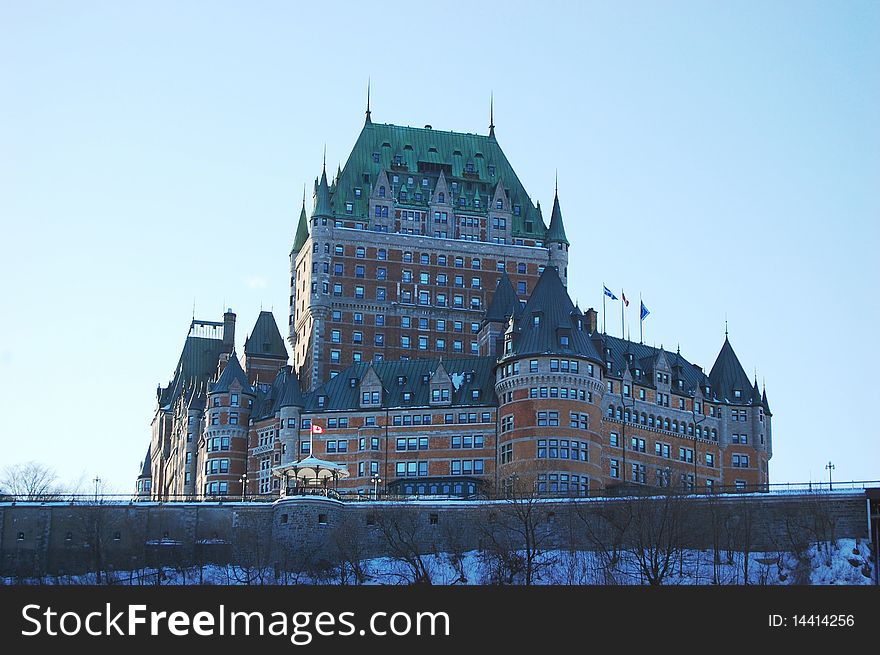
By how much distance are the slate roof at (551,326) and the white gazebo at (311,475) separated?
19.2m

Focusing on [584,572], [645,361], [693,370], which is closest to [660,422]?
[645,361]

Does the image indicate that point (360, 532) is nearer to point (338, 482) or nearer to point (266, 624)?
point (338, 482)

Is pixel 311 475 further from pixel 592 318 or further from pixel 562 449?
pixel 592 318

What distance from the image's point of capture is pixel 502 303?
18525cm

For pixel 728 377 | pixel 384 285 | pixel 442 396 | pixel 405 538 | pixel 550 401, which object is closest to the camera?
pixel 405 538

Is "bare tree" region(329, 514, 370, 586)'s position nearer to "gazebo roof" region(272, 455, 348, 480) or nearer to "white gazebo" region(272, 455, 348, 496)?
"white gazebo" region(272, 455, 348, 496)

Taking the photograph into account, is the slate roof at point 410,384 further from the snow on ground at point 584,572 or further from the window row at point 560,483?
the snow on ground at point 584,572

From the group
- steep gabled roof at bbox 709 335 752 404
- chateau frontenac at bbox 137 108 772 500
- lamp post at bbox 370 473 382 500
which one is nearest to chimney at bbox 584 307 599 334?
chateau frontenac at bbox 137 108 772 500

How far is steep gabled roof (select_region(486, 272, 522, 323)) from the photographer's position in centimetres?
18275

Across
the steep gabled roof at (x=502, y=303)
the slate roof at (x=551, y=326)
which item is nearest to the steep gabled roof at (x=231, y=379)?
the steep gabled roof at (x=502, y=303)

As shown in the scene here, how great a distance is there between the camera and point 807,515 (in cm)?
14262

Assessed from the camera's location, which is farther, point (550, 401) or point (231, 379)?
point (231, 379)

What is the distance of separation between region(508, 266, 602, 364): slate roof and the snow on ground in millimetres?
22608

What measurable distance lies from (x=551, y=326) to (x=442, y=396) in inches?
461
